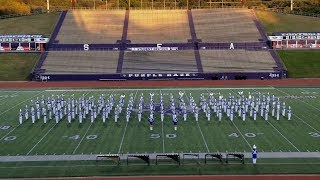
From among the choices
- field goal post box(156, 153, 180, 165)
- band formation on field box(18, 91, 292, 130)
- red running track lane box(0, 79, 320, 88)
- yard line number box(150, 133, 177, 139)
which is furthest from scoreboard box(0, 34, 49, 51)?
field goal post box(156, 153, 180, 165)

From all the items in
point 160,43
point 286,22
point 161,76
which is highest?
point 286,22

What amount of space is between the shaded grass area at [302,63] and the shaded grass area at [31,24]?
2436cm

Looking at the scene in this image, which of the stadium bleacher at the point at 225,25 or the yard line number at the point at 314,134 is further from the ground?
the stadium bleacher at the point at 225,25

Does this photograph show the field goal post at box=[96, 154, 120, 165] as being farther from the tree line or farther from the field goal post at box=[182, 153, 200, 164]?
the tree line

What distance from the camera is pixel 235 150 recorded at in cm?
1614

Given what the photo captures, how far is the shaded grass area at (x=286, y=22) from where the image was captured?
50750 millimetres

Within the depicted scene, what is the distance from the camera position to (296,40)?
4819 centimetres

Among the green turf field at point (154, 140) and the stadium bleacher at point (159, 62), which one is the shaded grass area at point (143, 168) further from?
the stadium bleacher at point (159, 62)

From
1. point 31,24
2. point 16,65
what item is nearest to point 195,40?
point 16,65

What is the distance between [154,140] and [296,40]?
34.4 metres

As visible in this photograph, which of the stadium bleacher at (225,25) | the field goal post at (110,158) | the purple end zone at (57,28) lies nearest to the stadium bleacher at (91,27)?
the purple end zone at (57,28)

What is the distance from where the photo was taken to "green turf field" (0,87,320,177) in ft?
46.2

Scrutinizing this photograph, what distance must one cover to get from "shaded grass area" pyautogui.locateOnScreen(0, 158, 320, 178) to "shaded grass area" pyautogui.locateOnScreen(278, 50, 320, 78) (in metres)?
26.8

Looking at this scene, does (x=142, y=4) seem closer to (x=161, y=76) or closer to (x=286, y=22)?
(x=286, y=22)
